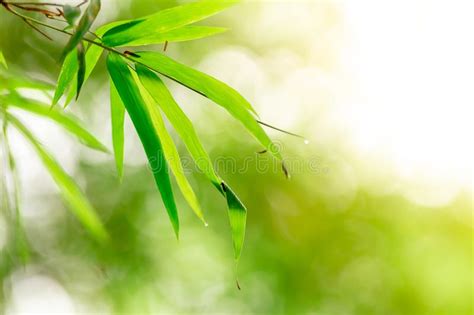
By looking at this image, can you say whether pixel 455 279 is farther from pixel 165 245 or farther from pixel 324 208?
pixel 165 245

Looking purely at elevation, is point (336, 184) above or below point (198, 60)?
below

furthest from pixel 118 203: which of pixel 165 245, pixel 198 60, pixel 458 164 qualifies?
pixel 458 164

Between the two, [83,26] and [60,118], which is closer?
[83,26]

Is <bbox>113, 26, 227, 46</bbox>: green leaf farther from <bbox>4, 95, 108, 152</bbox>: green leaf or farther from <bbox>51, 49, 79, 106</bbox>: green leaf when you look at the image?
<bbox>4, 95, 108, 152</bbox>: green leaf

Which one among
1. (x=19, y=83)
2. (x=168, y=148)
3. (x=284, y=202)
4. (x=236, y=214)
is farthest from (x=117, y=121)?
(x=284, y=202)

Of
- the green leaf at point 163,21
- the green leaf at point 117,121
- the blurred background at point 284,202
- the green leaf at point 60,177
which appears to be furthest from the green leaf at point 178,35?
the blurred background at point 284,202

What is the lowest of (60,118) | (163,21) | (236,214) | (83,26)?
(236,214)

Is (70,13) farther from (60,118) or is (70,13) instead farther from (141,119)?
(60,118)
